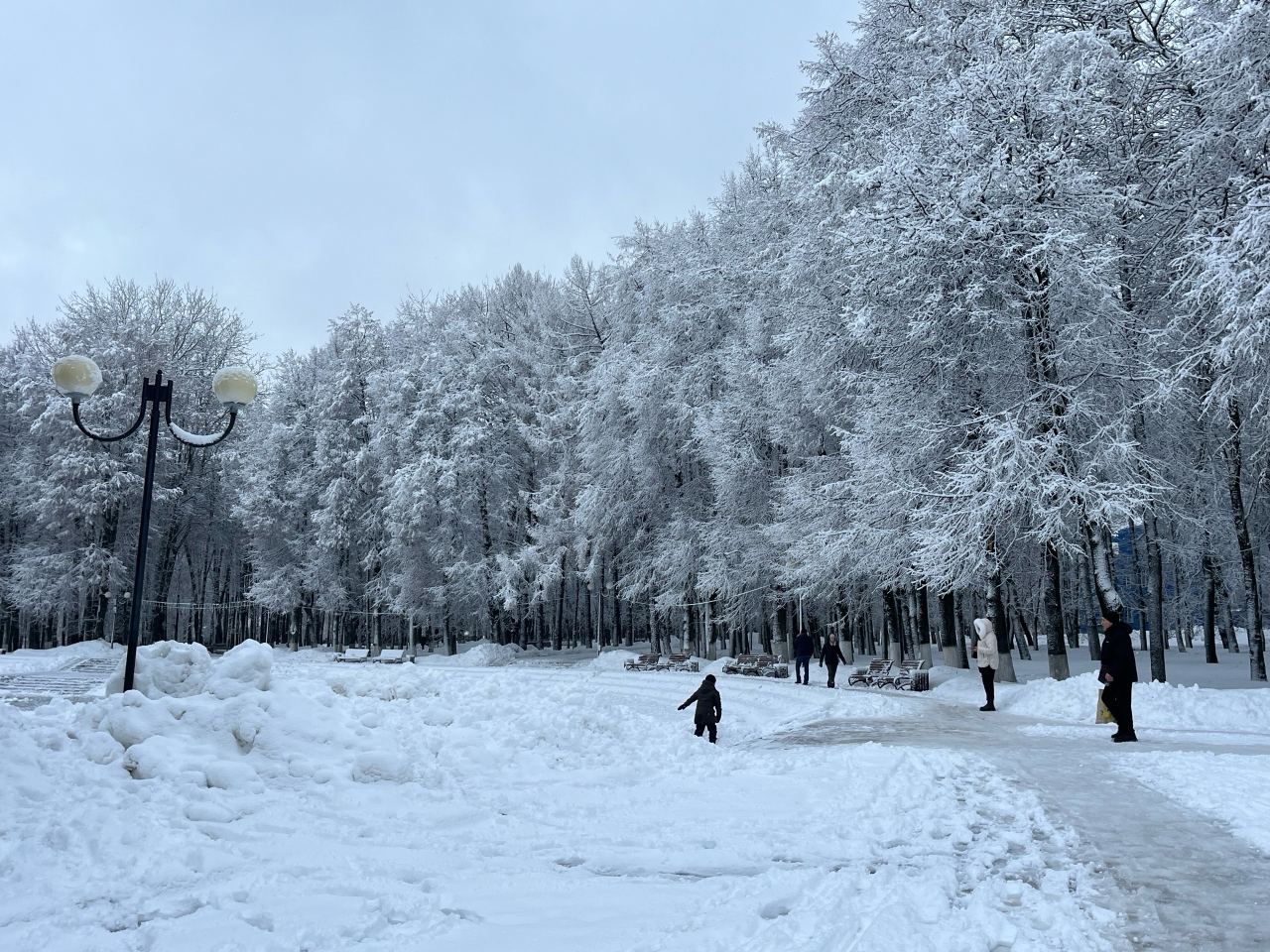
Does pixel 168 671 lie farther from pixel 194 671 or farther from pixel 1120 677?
pixel 1120 677

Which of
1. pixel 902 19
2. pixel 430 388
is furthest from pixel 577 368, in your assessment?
pixel 902 19

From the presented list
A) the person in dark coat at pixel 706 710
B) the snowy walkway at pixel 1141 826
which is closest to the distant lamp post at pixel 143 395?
the person in dark coat at pixel 706 710

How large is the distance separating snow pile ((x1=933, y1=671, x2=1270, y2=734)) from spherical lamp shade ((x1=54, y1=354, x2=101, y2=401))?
14.9 m

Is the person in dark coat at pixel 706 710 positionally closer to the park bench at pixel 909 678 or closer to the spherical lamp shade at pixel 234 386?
the spherical lamp shade at pixel 234 386

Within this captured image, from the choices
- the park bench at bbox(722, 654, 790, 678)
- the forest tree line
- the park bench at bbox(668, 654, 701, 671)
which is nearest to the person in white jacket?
the forest tree line

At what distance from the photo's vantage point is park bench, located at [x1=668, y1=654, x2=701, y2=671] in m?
28.4

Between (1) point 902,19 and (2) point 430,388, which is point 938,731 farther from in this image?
(2) point 430,388

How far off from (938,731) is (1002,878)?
26.3 feet

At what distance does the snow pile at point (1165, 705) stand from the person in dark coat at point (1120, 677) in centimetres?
240

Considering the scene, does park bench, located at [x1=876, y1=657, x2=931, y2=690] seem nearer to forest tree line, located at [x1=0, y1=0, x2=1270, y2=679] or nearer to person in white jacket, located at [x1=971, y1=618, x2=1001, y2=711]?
forest tree line, located at [x1=0, y1=0, x2=1270, y2=679]

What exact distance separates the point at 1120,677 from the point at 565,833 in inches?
309

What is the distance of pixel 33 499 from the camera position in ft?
120

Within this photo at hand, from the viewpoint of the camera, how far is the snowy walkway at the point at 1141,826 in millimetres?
4199

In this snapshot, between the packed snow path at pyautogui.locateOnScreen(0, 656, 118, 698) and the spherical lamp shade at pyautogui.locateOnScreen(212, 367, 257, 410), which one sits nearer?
the spherical lamp shade at pyautogui.locateOnScreen(212, 367, 257, 410)
